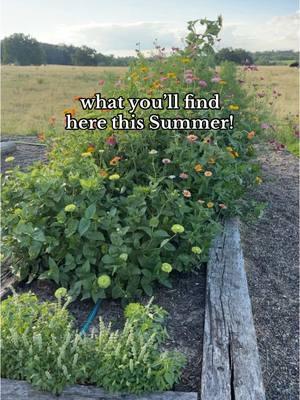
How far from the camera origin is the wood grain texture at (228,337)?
1466mm

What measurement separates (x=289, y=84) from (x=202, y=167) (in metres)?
12.4

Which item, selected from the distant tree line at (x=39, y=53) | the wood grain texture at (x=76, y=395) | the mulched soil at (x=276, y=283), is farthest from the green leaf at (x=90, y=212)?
the distant tree line at (x=39, y=53)

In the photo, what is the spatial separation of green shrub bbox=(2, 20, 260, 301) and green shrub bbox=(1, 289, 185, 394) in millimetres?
344

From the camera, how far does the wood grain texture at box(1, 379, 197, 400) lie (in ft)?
4.50

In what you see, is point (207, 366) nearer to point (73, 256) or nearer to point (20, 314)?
point (20, 314)

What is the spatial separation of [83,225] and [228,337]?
798 millimetres

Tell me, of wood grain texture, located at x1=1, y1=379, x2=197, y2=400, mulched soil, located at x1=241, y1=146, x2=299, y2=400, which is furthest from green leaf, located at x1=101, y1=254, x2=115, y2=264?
mulched soil, located at x1=241, y1=146, x2=299, y2=400

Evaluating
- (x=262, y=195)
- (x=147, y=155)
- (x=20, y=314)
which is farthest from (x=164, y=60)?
(x=20, y=314)

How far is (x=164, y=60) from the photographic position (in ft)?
14.2

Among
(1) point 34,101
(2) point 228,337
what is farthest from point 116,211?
(1) point 34,101

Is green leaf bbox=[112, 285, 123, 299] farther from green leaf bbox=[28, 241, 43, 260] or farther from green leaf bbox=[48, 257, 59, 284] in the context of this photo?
green leaf bbox=[28, 241, 43, 260]

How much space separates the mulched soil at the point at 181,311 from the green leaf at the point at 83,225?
0.36 meters

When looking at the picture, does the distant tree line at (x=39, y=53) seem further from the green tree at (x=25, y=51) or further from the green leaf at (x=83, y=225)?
the green leaf at (x=83, y=225)

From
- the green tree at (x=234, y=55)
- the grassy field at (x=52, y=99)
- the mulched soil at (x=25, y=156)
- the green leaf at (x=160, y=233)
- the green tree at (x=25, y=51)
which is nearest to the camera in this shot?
the green leaf at (x=160, y=233)
